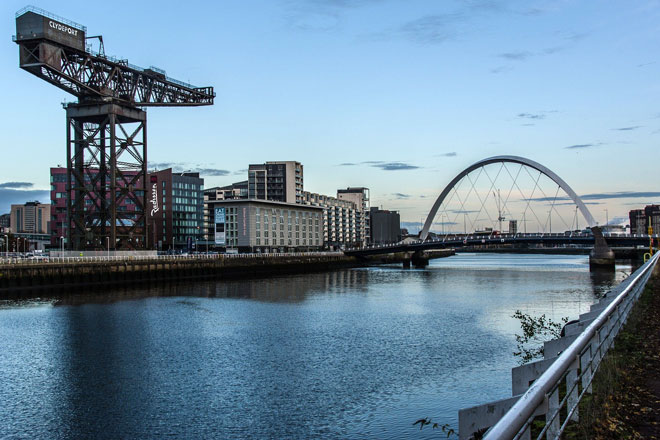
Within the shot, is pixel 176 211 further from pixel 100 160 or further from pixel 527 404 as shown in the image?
pixel 527 404

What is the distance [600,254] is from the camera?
10619 centimetres

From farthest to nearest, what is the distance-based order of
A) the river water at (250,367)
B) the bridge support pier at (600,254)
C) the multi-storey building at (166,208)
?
the multi-storey building at (166,208) < the bridge support pier at (600,254) < the river water at (250,367)

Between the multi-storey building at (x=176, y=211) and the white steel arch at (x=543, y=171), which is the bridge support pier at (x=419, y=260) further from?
the multi-storey building at (x=176, y=211)

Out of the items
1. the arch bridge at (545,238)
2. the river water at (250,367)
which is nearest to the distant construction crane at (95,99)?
the river water at (250,367)

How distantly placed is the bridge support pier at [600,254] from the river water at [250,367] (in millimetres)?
63804

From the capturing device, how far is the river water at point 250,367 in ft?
58.8

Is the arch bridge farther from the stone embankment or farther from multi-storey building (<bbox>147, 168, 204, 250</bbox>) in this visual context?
multi-storey building (<bbox>147, 168, 204, 250</bbox>)

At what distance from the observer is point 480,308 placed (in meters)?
46.5

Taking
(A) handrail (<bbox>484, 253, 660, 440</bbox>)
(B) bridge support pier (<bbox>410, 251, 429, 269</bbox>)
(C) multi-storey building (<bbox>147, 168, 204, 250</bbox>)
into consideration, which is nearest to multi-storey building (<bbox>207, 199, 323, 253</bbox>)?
(C) multi-storey building (<bbox>147, 168, 204, 250</bbox>)

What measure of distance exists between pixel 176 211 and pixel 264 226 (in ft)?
90.1

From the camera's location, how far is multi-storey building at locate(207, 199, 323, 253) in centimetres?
15212

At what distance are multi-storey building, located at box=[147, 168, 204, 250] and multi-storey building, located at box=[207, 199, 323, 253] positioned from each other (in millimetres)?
7360

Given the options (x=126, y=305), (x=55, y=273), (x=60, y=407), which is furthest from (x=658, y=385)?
(x=55, y=273)

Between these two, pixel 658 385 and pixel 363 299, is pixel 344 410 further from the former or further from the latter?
pixel 363 299
